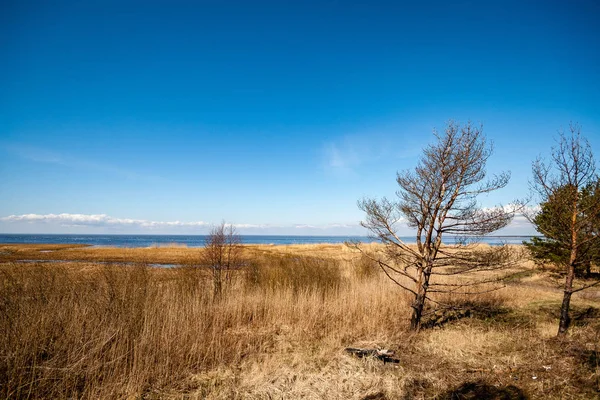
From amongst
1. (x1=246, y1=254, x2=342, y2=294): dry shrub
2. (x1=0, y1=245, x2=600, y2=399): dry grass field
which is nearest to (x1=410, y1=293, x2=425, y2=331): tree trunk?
(x1=0, y1=245, x2=600, y2=399): dry grass field

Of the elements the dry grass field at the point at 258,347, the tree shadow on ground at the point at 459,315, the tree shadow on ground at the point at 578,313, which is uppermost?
the dry grass field at the point at 258,347

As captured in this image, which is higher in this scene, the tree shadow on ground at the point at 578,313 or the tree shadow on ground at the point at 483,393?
the tree shadow on ground at the point at 483,393

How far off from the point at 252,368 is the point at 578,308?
1190cm

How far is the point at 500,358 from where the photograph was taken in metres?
6.31

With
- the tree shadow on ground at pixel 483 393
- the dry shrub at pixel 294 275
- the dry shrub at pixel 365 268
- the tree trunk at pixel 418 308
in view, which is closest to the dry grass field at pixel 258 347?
the tree shadow on ground at pixel 483 393

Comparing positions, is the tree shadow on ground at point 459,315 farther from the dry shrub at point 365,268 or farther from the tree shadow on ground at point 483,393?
the dry shrub at point 365,268

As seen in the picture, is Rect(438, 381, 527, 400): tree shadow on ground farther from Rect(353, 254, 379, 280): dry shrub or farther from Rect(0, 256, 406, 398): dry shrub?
Rect(353, 254, 379, 280): dry shrub

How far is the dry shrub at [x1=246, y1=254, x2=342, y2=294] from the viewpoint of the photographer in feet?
42.0

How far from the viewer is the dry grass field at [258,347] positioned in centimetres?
480

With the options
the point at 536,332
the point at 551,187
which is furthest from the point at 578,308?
the point at 551,187

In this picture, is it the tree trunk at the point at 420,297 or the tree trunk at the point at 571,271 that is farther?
the tree trunk at the point at 420,297

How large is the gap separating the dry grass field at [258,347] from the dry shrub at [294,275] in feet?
7.51

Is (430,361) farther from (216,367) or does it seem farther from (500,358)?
(216,367)

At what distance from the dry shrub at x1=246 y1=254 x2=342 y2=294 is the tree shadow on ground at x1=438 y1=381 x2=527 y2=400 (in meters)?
7.49
